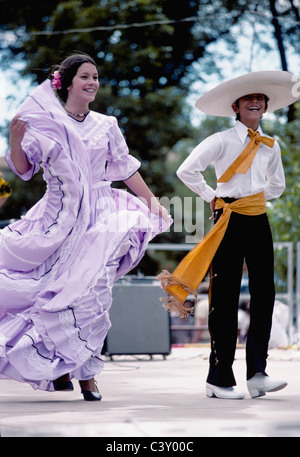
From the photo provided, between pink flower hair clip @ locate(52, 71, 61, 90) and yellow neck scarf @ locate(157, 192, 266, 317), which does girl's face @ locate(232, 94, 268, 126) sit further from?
pink flower hair clip @ locate(52, 71, 61, 90)

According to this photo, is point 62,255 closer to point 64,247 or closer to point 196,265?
point 64,247

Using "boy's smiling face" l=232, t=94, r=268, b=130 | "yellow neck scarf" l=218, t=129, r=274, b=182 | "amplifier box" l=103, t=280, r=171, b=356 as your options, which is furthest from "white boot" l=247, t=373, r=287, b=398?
"amplifier box" l=103, t=280, r=171, b=356

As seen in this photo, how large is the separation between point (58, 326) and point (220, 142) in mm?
1367

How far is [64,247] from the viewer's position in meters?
5.21

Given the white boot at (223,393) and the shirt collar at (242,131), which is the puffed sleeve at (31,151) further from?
the white boot at (223,393)

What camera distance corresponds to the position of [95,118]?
5414 millimetres

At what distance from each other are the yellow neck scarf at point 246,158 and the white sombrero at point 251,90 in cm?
26

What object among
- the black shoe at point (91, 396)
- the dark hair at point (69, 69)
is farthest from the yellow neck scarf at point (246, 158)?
the black shoe at point (91, 396)

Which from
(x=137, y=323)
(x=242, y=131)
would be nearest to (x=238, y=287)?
(x=242, y=131)

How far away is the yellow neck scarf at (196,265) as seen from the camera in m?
5.23

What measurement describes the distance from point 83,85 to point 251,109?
967 millimetres

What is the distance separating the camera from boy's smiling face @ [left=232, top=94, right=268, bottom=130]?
5.43m

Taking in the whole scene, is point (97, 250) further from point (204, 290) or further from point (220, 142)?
point (204, 290)

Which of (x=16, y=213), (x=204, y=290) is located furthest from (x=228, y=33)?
(x=204, y=290)
